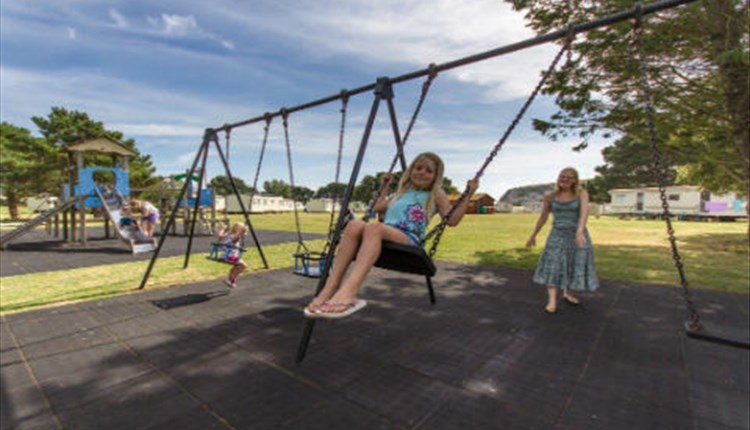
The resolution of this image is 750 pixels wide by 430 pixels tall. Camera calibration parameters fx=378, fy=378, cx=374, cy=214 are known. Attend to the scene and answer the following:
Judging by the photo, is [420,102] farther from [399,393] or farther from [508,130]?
[399,393]

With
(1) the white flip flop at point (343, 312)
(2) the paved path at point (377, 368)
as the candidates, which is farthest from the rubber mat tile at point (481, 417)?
(1) the white flip flop at point (343, 312)

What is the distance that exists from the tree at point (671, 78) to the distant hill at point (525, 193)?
68636mm

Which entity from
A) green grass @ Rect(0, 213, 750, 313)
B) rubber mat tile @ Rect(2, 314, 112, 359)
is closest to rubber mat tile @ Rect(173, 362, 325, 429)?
rubber mat tile @ Rect(2, 314, 112, 359)

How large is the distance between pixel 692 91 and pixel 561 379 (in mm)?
9543

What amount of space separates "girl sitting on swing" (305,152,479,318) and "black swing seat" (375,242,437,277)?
0.11 metres

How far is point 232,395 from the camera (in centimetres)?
286

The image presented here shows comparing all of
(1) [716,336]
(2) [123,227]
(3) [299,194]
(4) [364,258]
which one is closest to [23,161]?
(2) [123,227]

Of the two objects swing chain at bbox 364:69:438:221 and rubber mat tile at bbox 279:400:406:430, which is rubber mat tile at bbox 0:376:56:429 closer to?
rubber mat tile at bbox 279:400:406:430

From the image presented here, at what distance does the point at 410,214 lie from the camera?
364 cm

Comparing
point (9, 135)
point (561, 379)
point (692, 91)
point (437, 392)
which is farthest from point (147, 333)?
point (9, 135)

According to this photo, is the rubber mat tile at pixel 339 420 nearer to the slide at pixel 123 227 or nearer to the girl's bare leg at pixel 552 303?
the girl's bare leg at pixel 552 303

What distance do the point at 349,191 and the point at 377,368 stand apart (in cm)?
166

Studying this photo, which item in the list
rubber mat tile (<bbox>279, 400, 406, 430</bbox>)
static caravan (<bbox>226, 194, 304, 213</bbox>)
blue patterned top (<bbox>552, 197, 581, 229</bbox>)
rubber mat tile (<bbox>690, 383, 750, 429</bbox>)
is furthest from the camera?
static caravan (<bbox>226, 194, 304, 213</bbox>)

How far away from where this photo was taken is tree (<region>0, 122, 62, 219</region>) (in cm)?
2427
